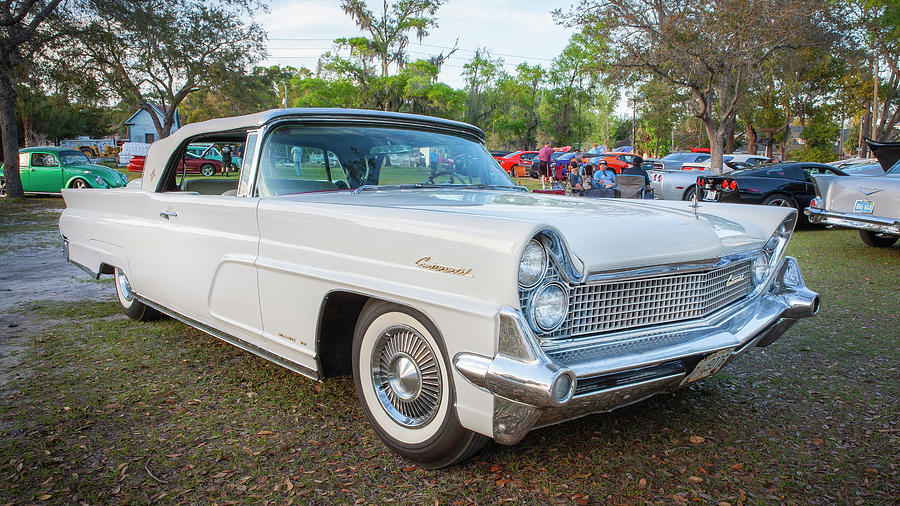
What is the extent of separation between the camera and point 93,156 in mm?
45594

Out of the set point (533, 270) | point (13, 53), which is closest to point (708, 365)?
point (533, 270)

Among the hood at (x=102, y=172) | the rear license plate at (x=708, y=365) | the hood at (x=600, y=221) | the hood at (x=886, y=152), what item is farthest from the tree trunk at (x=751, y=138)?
the rear license plate at (x=708, y=365)

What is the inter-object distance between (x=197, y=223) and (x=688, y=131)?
6601cm

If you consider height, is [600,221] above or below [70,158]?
below

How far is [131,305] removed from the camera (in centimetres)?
483

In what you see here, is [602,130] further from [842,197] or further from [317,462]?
[317,462]

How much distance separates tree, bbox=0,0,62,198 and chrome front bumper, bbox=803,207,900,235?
17.6m

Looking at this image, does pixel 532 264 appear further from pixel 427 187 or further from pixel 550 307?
pixel 427 187

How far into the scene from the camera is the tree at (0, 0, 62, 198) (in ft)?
51.4

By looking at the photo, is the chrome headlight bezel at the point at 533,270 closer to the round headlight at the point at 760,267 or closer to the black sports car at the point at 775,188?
the round headlight at the point at 760,267

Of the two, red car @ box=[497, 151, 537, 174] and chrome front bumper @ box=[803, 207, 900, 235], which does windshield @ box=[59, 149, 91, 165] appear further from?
red car @ box=[497, 151, 537, 174]

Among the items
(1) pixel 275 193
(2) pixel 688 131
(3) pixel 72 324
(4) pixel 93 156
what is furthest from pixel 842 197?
(2) pixel 688 131

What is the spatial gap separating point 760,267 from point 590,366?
5.23 feet

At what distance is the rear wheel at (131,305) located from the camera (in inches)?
187
